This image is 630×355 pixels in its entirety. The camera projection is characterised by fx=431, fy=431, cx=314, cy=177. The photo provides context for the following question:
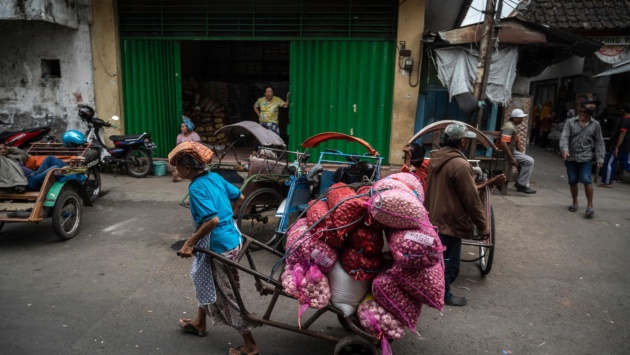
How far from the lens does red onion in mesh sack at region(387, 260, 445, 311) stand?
270 centimetres

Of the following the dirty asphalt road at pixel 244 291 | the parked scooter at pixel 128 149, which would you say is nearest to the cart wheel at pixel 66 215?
the dirty asphalt road at pixel 244 291

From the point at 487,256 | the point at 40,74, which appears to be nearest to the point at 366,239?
the point at 487,256

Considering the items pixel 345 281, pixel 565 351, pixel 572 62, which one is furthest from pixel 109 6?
pixel 572 62

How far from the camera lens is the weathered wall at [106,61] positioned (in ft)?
31.1

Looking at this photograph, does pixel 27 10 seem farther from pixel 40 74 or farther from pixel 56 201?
pixel 56 201

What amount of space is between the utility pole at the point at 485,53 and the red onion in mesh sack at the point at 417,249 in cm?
570

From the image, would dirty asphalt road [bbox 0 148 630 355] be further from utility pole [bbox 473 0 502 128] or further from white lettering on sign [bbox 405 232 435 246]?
utility pole [bbox 473 0 502 128]

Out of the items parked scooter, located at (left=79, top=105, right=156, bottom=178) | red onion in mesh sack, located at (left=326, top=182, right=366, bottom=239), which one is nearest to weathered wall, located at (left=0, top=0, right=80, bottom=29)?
parked scooter, located at (left=79, top=105, right=156, bottom=178)

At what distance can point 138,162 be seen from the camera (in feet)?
30.1

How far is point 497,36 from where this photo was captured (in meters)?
7.67

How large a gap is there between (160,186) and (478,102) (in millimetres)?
6185

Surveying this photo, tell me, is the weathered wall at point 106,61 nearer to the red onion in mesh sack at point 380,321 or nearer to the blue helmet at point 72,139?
the blue helmet at point 72,139

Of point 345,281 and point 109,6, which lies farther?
point 109,6

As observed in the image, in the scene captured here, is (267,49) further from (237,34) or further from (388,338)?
(388,338)
